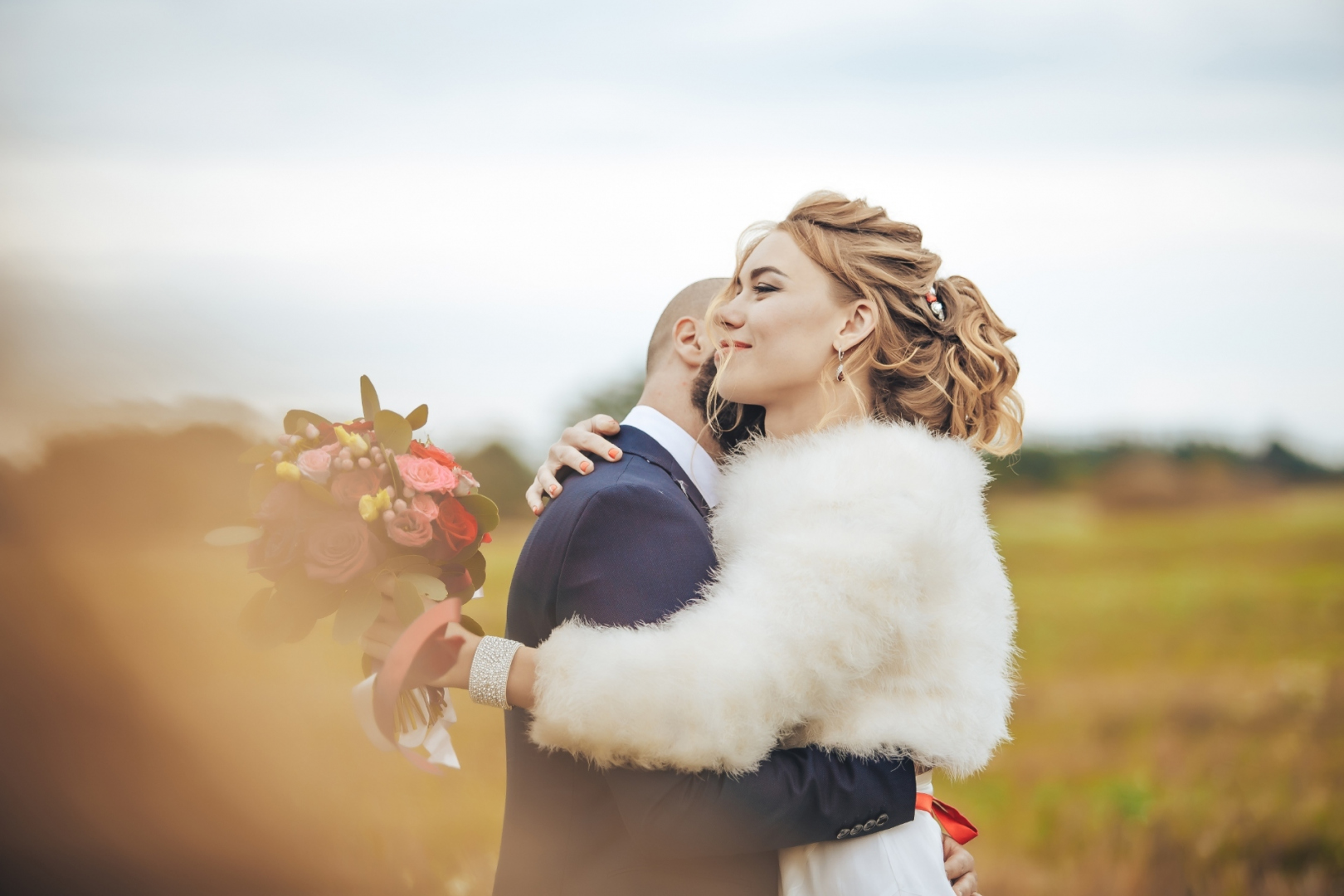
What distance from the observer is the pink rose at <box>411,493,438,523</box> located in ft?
7.20

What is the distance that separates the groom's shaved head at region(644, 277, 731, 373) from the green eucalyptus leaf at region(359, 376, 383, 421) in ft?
3.65

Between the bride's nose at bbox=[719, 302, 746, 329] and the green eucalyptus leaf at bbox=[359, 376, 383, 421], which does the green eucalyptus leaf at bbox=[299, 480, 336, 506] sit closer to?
the green eucalyptus leaf at bbox=[359, 376, 383, 421]

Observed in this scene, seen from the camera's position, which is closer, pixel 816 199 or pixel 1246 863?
pixel 816 199

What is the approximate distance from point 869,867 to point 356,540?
147cm

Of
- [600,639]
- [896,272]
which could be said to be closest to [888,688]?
[600,639]

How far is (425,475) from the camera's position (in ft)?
7.36

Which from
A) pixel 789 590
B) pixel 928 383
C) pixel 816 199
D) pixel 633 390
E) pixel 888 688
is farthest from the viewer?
pixel 633 390

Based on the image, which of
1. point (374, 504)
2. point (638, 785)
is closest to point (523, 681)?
point (638, 785)

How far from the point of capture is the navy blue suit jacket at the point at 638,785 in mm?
1932

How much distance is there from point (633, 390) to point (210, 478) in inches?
616

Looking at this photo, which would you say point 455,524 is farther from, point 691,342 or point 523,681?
point 691,342

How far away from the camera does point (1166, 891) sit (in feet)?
24.9

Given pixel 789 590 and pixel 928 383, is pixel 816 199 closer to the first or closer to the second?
pixel 928 383

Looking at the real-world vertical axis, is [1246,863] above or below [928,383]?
below
